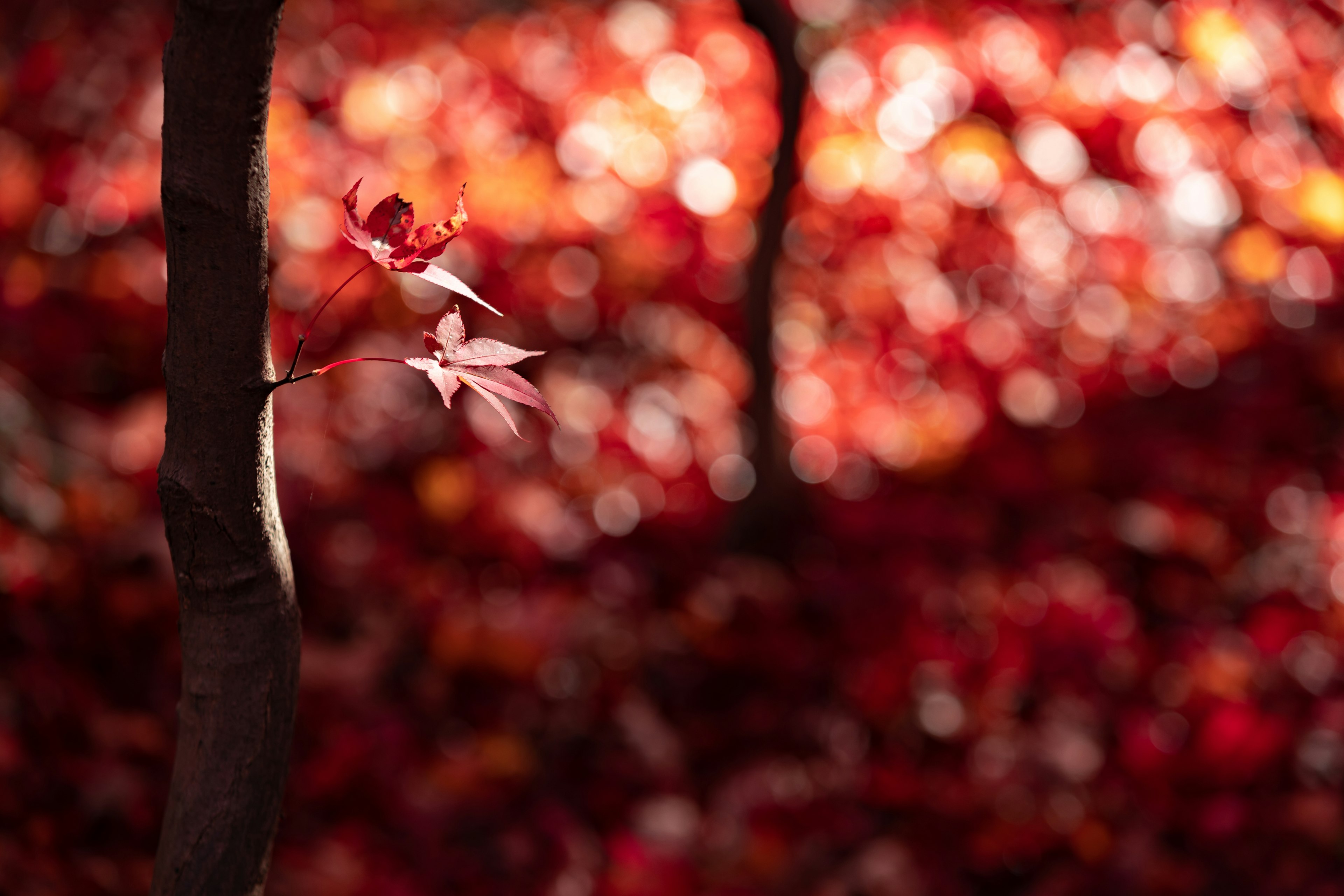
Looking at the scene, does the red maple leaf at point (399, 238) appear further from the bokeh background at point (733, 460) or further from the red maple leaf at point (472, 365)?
the bokeh background at point (733, 460)

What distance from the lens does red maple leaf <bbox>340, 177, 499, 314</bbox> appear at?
709 millimetres

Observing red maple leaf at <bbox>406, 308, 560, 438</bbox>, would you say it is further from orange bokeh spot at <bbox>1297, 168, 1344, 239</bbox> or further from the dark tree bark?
orange bokeh spot at <bbox>1297, 168, 1344, 239</bbox>

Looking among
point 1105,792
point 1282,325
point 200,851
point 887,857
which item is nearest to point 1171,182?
point 1282,325

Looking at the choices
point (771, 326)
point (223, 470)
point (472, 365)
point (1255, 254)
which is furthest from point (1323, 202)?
point (223, 470)

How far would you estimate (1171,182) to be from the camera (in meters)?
4.00

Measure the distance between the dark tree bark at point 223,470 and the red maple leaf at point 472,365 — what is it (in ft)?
0.46

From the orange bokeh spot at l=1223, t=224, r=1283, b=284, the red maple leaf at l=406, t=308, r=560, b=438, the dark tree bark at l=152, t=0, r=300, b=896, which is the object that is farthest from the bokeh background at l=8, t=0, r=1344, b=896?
the red maple leaf at l=406, t=308, r=560, b=438

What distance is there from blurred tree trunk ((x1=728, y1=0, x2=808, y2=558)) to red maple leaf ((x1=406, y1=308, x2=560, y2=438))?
1953 mm

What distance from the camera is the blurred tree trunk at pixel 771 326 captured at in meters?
2.44

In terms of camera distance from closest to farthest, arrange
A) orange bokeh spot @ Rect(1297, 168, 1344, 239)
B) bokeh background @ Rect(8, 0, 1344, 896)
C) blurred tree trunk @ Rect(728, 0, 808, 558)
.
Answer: bokeh background @ Rect(8, 0, 1344, 896) < blurred tree trunk @ Rect(728, 0, 808, 558) < orange bokeh spot @ Rect(1297, 168, 1344, 239)

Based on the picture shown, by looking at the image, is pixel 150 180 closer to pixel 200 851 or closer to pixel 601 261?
pixel 601 261

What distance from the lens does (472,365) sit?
74 centimetres

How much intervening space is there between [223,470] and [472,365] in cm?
22

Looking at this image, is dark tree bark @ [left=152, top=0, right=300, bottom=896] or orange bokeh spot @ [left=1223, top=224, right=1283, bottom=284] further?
orange bokeh spot @ [left=1223, top=224, right=1283, bottom=284]
